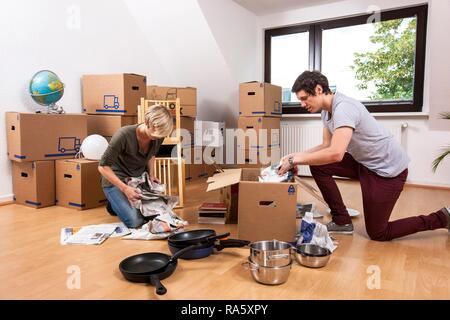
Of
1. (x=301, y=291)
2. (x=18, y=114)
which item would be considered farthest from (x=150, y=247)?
(x=18, y=114)

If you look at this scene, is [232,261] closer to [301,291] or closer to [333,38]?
[301,291]

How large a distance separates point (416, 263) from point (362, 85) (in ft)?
9.86

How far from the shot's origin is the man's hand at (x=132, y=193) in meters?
2.17

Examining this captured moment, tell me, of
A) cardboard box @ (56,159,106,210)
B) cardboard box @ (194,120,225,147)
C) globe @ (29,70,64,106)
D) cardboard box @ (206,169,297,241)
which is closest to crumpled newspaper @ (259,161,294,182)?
cardboard box @ (206,169,297,241)

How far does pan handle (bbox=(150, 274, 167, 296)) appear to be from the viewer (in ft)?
4.55

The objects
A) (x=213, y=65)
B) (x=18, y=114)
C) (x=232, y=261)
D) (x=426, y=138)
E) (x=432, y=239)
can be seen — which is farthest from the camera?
(x=213, y=65)

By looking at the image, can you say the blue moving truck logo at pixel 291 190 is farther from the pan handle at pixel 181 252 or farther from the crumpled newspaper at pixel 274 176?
the pan handle at pixel 181 252

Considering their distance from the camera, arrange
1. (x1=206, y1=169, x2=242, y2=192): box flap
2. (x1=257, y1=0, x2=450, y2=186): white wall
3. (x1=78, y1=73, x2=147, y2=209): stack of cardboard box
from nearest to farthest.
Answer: (x1=206, y1=169, x2=242, y2=192): box flap
(x1=78, y1=73, x2=147, y2=209): stack of cardboard box
(x1=257, y1=0, x2=450, y2=186): white wall

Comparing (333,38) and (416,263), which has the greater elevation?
(333,38)

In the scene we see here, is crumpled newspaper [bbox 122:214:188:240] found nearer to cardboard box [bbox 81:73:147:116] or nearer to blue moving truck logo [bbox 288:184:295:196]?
blue moving truck logo [bbox 288:184:295:196]

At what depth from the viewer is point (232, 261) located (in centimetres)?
178

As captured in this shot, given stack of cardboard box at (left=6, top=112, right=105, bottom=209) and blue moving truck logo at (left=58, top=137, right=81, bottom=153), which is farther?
blue moving truck logo at (left=58, top=137, right=81, bottom=153)

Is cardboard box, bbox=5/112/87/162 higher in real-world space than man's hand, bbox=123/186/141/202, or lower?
higher

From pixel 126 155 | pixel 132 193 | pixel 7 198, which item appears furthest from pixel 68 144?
pixel 132 193
